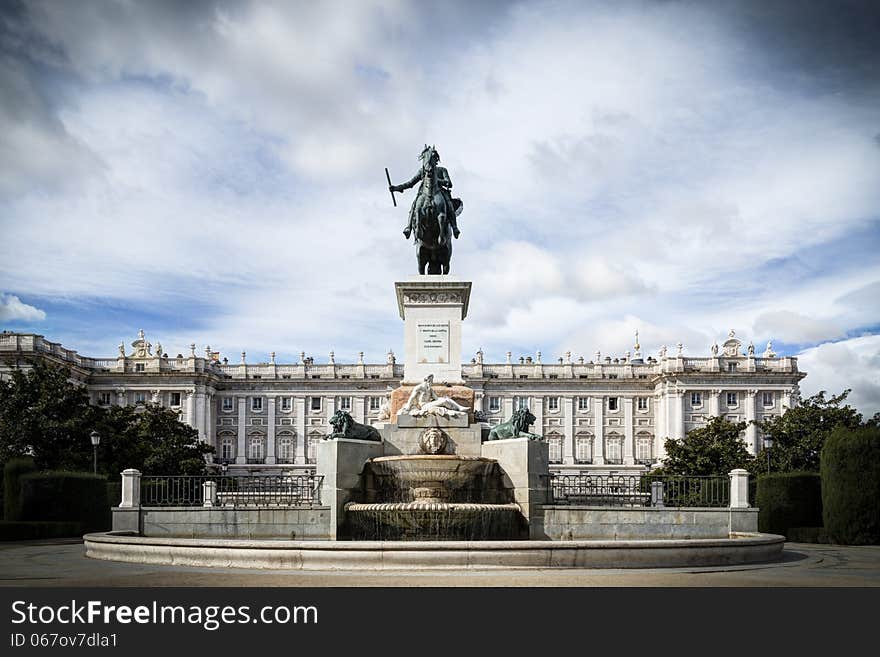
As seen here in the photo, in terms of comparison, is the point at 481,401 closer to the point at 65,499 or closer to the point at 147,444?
the point at 147,444

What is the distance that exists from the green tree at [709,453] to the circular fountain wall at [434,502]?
5522 centimetres

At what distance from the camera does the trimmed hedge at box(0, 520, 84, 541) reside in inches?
1193

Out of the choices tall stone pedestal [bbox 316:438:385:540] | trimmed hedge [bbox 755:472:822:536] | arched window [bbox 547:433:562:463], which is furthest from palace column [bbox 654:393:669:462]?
tall stone pedestal [bbox 316:438:385:540]

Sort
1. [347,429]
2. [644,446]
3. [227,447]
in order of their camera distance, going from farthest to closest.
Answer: [227,447], [644,446], [347,429]

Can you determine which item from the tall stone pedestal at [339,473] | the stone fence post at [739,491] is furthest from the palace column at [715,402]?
the tall stone pedestal at [339,473]

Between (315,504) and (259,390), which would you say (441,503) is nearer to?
(315,504)

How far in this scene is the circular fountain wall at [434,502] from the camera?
2006cm

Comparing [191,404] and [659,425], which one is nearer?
[191,404]

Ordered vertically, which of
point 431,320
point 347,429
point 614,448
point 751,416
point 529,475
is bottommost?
point 614,448

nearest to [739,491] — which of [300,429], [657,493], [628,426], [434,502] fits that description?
[657,493]

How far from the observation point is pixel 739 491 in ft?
80.9

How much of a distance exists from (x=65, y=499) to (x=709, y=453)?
54.1 metres

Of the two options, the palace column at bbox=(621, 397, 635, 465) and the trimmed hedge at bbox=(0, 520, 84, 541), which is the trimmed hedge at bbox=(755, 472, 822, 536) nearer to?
the trimmed hedge at bbox=(0, 520, 84, 541)

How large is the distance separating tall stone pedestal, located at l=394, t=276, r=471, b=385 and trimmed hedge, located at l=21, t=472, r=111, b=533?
16112 millimetres
